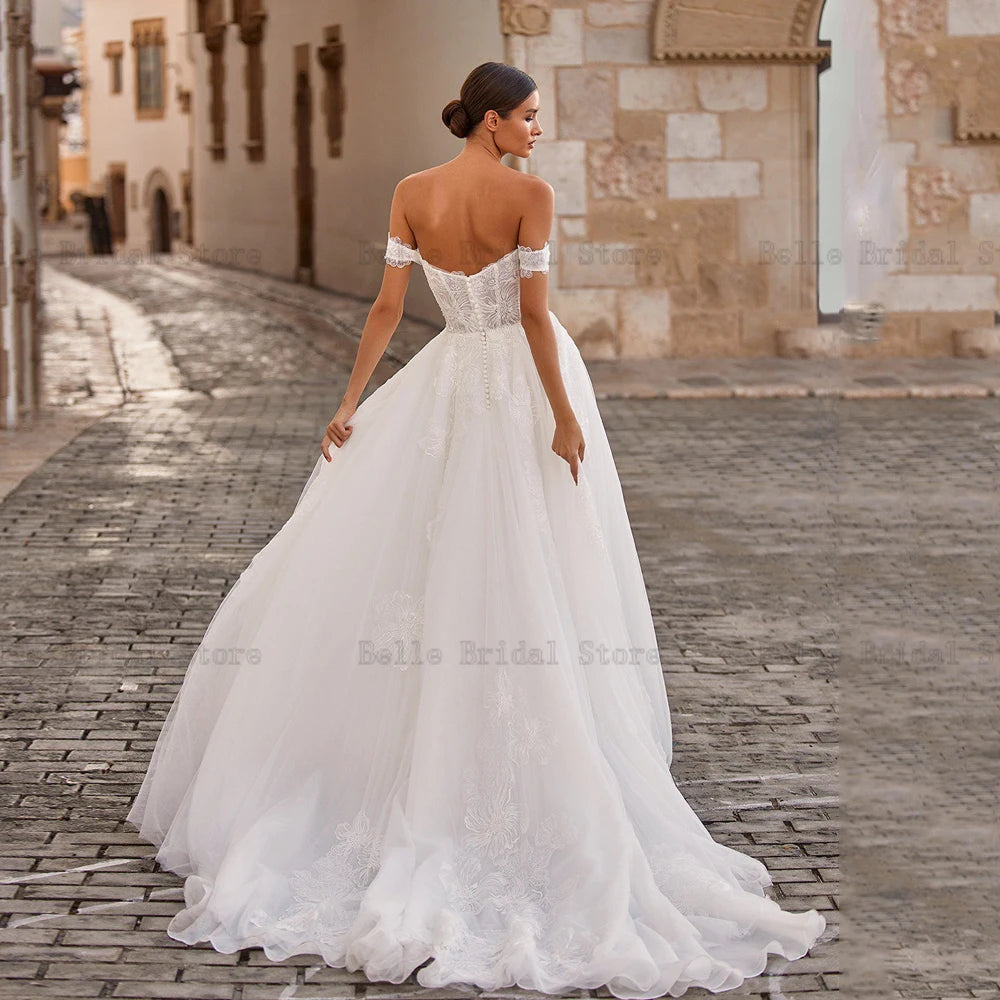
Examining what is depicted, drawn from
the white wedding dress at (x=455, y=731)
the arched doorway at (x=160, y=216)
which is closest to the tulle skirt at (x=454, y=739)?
the white wedding dress at (x=455, y=731)

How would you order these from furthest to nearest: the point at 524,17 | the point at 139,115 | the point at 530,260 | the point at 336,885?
the point at 139,115 → the point at 524,17 → the point at 530,260 → the point at 336,885

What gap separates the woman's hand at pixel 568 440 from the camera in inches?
140

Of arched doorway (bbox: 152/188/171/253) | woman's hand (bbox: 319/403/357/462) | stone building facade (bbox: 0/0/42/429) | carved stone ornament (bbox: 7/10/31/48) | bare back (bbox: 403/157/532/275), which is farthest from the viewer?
arched doorway (bbox: 152/188/171/253)

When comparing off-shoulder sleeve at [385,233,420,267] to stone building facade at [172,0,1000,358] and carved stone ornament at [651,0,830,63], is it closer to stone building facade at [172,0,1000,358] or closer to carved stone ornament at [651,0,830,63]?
stone building facade at [172,0,1000,358]

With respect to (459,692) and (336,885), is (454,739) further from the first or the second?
(336,885)

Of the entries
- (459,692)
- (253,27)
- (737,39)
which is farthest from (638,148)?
(253,27)

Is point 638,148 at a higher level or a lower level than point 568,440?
higher

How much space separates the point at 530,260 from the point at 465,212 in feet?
0.60

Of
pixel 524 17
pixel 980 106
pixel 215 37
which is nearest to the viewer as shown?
pixel 980 106

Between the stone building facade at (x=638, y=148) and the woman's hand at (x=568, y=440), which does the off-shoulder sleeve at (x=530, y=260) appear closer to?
the woman's hand at (x=568, y=440)

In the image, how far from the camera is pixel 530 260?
3.48 metres

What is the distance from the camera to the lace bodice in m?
3.55

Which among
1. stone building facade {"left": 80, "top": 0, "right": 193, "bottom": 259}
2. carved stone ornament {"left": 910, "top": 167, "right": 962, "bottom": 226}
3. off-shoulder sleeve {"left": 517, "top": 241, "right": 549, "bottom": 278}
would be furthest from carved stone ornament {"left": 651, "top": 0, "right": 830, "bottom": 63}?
stone building facade {"left": 80, "top": 0, "right": 193, "bottom": 259}

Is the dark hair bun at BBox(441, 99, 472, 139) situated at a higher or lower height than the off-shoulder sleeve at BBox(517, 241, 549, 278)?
higher
